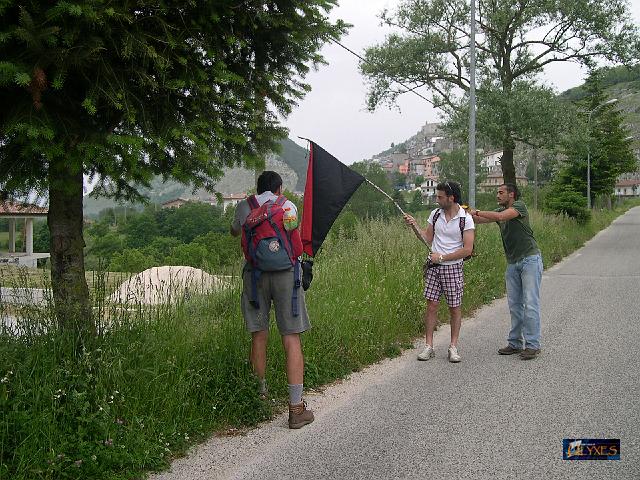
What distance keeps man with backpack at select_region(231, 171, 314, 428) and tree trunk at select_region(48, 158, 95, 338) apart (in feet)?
3.65

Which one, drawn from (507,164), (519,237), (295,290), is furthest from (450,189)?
(507,164)

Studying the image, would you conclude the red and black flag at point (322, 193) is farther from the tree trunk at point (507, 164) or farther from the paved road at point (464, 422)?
the tree trunk at point (507, 164)

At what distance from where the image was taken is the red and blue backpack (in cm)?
439

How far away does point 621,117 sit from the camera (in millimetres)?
48844

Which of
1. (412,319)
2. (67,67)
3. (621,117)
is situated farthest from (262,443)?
(621,117)

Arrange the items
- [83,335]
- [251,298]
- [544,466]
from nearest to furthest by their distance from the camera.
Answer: [544,466] < [83,335] < [251,298]

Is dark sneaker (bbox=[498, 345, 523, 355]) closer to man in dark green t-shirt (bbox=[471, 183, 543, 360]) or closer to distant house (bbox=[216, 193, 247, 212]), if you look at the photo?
man in dark green t-shirt (bbox=[471, 183, 543, 360])

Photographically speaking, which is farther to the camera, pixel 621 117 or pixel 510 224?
pixel 621 117

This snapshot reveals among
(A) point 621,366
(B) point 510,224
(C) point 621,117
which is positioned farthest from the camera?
(C) point 621,117

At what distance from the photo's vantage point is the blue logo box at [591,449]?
3968 mm

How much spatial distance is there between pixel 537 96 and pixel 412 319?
54.5ft

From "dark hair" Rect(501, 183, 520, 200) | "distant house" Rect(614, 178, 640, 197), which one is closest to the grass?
"dark hair" Rect(501, 183, 520, 200)

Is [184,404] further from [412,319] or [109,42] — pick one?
[412,319]

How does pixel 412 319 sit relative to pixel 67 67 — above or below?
below
